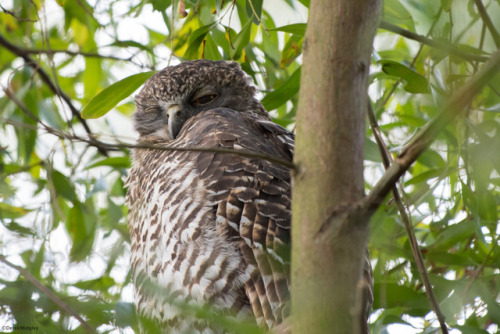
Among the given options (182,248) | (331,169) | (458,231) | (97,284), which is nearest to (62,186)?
(97,284)

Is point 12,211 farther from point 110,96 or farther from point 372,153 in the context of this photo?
point 372,153

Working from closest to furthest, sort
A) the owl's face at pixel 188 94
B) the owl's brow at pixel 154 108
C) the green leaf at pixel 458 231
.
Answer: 1. the green leaf at pixel 458 231
2. the owl's face at pixel 188 94
3. the owl's brow at pixel 154 108

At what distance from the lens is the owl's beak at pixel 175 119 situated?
2543mm

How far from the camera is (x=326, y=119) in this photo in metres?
0.94

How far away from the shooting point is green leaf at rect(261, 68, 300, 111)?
2.10 metres

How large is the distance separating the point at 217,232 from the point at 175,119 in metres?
0.90

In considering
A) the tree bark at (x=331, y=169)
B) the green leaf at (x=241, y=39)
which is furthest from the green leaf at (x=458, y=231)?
the tree bark at (x=331, y=169)

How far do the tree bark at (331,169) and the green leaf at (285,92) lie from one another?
42.4 inches

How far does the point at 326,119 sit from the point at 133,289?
136 cm

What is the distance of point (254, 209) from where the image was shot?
179cm

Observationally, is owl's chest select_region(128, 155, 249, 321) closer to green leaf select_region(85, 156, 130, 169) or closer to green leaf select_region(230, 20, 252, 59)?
green leaf select_region(230, 20, 252, 59)

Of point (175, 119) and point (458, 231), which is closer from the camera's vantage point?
point (458, 231)

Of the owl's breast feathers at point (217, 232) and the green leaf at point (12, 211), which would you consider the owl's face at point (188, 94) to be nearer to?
the owl's breast feathers at point (217, 232)

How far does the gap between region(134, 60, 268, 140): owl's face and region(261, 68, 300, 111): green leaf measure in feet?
1.42
